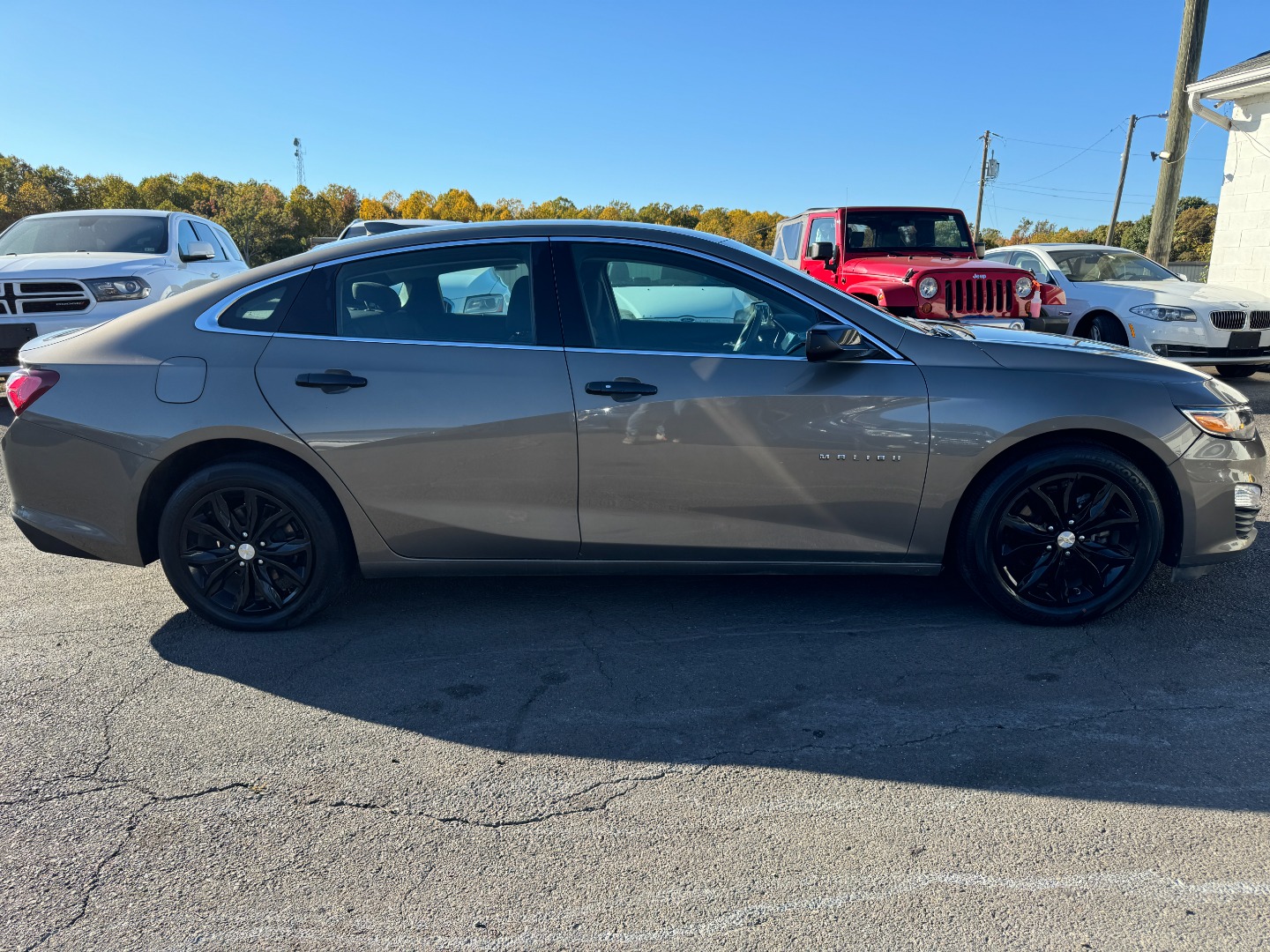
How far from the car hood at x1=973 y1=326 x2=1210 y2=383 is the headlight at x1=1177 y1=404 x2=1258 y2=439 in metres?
0.15

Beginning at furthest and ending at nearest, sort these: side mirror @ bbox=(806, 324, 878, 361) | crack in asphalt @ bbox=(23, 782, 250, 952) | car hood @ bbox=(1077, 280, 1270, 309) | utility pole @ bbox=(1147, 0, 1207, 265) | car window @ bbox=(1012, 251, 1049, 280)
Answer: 1. utility pole @ bbox=(1147, 0, 1207, 265)
2. car window @ bbox=(1012, 251, 1049, 280)
3. car hood @ bbox=(1077, 280, 1270, 309)
4. side mirror @ bbox=(806, 324, 878, 361)
5. crack in asphalt @ bbox=(23, 782, 250, 952)

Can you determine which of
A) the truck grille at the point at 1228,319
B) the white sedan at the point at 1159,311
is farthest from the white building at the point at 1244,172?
the truck grille at the point at 1228,319

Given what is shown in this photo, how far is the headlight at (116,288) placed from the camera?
28.2 feet

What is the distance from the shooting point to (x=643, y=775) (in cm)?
291

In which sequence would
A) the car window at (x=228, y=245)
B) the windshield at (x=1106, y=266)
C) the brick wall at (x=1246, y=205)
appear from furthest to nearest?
the brick wall at (x=1246, y=205) < the windshield at (x=1106, y=266) < the car window at (x=228, y=245)

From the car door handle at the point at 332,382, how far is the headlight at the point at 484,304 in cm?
51

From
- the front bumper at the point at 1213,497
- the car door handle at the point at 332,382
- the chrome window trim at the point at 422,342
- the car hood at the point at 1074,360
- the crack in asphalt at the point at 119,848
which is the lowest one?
the crack in asphalt at the point at 119,848

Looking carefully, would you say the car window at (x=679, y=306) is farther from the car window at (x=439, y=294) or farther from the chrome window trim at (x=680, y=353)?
the car window at (x=439, y=294)

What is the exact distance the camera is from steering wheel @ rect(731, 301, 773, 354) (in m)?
A: 3.77

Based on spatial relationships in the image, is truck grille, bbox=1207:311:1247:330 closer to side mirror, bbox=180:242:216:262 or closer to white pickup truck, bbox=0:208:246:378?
white pickup truck, bbox=0:208:246:378

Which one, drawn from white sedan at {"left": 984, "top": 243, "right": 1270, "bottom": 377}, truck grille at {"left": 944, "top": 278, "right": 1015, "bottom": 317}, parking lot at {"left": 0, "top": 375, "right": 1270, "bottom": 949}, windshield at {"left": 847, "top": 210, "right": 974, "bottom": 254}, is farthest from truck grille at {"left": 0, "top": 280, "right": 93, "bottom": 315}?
white sedan at {"left": 984, "top": 243, "right": 1270, "bottom": 377}

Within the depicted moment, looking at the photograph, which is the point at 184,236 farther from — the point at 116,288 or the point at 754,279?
the point at 754,279

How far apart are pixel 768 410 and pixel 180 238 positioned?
27.7 feet

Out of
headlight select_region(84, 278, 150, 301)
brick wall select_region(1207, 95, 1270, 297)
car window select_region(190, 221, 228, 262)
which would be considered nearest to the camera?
headlight select_region(84, 278, 150, 301)
